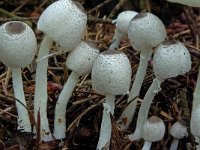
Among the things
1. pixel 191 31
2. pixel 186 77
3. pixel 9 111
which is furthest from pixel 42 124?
pixel 191 31

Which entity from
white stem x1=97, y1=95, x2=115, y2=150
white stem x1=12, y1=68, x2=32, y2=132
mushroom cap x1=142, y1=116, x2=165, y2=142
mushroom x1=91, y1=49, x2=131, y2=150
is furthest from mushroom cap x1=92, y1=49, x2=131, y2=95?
white stem x1=12, y1=68, x2=32, y2=132

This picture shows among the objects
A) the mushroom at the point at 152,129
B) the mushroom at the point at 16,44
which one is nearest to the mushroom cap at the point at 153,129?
the mushroom at the point at 152,129

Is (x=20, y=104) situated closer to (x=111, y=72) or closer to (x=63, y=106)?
(x=63, y=106)

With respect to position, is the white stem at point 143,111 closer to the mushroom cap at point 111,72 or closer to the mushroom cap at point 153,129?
the mushroom cap at point 153,129

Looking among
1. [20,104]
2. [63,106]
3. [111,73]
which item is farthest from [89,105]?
[111,73]

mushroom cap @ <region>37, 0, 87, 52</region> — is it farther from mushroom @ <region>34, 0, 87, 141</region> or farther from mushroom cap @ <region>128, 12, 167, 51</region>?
mushroom cap @ <region>128, 12, 167, 51</region>

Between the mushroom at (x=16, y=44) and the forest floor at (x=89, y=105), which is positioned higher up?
the mushroom at (x=16, y=44)
